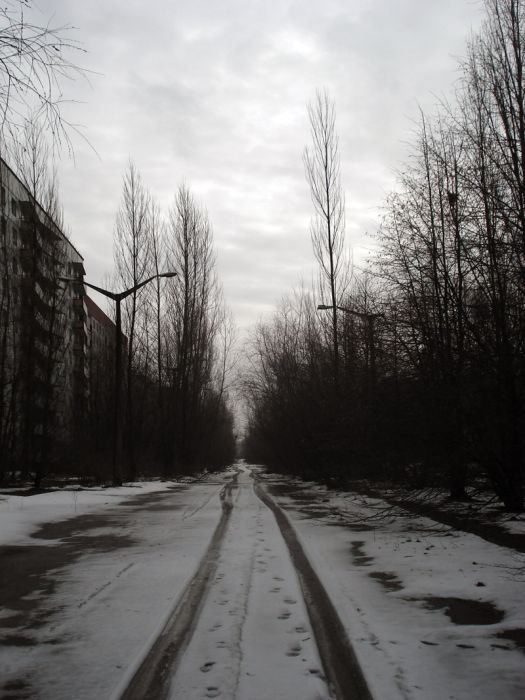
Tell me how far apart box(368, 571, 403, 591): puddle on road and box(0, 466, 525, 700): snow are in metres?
0.01

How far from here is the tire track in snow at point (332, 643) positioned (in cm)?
370

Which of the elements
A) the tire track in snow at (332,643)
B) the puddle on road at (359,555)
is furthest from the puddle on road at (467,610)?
the puddle on road at (359,555)

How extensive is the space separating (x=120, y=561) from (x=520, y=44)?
10767mm

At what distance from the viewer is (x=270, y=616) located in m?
5.26

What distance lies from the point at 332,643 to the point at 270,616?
84cm

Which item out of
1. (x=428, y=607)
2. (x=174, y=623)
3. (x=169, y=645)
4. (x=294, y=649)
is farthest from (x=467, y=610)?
(x=169, y=645)

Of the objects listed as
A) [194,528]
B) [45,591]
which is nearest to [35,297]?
[194,528]

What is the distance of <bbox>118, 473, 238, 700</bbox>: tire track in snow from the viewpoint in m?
3.70

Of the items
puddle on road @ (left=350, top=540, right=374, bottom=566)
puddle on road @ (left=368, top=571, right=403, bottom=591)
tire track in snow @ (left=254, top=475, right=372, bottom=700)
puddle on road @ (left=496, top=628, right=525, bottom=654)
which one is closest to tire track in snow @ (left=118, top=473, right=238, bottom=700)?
tire track in snow @ (left=254, top=475, right=372, bottom=700)

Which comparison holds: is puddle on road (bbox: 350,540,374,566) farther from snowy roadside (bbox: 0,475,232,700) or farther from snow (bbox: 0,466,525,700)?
snowy roadside (bbox: 0,475,232,700)

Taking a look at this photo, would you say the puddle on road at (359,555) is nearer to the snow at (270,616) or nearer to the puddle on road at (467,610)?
the snow at (270,616)

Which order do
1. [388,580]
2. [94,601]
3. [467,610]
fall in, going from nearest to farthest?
1. [467,610]
2. [94,601]
3. [388,580]

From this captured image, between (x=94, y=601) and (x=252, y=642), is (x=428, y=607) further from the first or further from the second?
(x=94, y=601)

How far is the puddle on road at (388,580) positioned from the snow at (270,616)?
0.04ft
